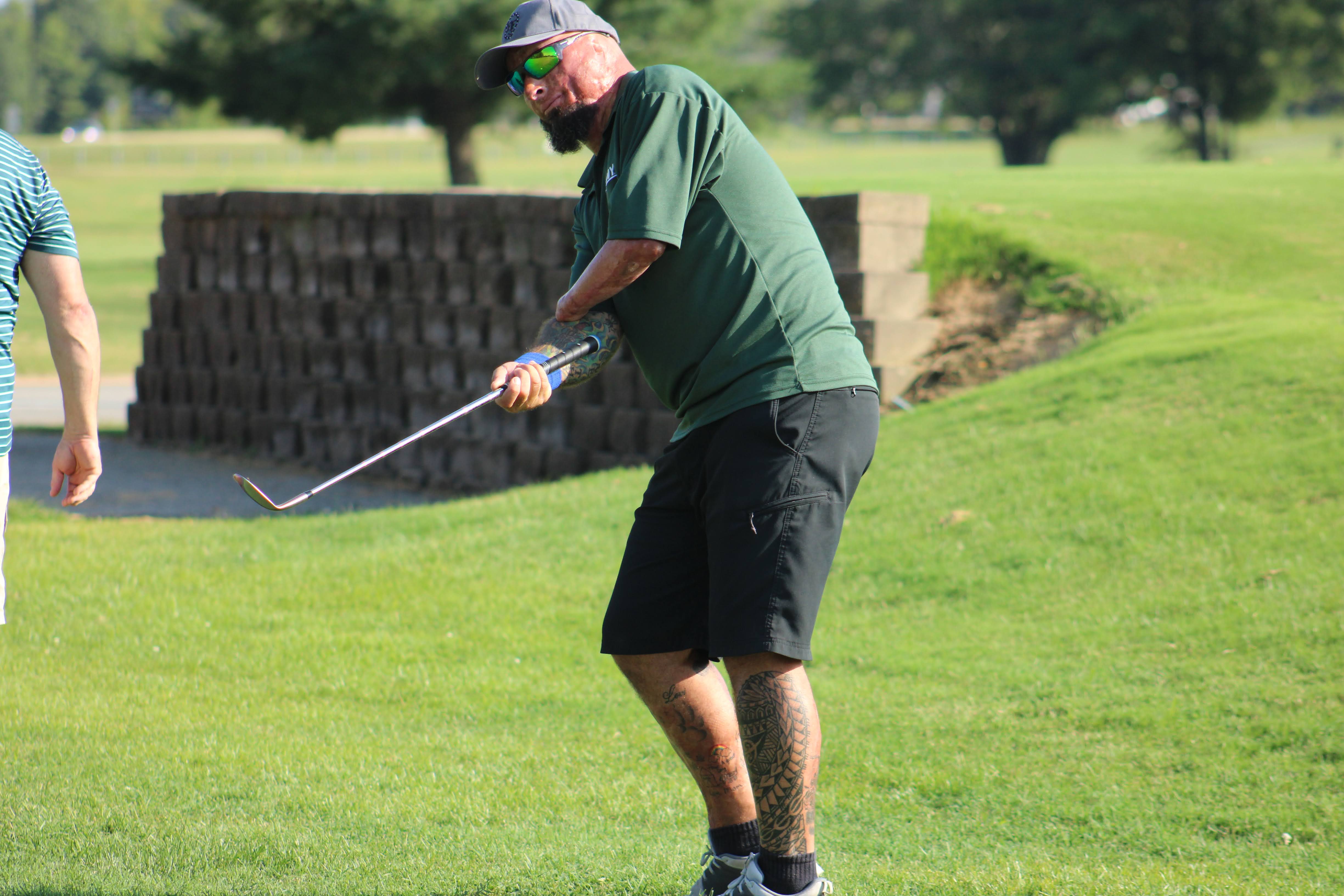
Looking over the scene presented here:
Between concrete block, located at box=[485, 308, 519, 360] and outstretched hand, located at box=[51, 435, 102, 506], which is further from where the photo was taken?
concrete block, located at box=[485, 308, 519, 360]

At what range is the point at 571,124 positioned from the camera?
10.7 feet

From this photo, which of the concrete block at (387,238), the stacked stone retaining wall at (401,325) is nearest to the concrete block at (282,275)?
the stacked stone retaining wall at (401,325)

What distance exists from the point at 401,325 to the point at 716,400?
10.7 meters

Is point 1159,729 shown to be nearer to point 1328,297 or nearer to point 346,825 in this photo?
point 346,825

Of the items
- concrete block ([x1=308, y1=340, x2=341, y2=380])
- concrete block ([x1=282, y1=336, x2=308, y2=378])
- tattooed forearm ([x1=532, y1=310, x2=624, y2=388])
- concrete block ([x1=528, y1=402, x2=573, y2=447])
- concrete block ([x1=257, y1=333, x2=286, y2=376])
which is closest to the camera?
tattooed forearm ([x1=532, y1=310, x2=624, y2=388])

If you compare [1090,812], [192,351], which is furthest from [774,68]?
[1090,812]

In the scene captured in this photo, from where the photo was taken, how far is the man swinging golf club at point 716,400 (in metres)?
3.01

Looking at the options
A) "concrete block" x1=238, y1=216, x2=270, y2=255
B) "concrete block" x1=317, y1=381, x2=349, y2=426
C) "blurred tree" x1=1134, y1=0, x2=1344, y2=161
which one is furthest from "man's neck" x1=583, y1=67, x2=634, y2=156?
"blurred tree" x1=1134, y1=0, x2=1344, y2=161

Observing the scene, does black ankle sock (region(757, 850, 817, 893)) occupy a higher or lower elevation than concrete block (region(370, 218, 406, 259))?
higher

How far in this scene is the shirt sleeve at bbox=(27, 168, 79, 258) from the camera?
3229mm

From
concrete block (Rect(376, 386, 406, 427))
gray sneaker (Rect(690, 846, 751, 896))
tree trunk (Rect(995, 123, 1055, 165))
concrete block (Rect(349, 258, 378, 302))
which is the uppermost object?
gray sneaker (Rect(690, 846, 751, 896))

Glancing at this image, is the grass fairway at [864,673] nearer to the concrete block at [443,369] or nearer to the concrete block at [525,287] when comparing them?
the concrete block at [525,287]

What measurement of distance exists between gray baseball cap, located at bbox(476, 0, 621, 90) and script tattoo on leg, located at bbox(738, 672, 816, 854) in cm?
147

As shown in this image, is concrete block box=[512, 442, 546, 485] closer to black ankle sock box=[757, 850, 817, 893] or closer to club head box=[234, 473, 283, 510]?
club head box=[234, 473, 283, 510]
